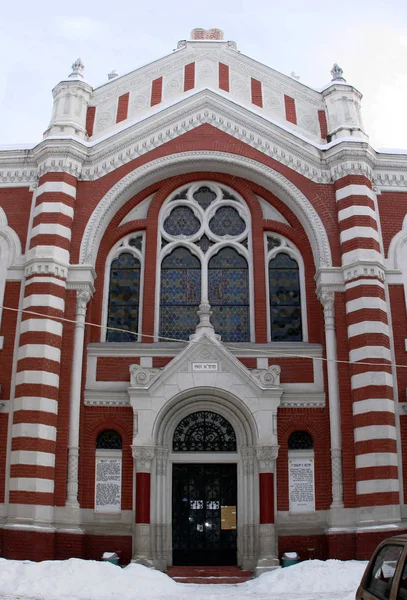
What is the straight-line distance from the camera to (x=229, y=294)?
18438 mm

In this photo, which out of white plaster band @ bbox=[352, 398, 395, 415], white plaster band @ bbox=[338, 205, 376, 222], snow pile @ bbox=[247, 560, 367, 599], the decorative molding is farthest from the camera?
white plaster band @ bbox=[338, 205, 376, 222]

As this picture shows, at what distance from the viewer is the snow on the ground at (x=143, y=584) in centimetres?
1191

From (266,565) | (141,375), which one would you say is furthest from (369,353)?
(141,375)

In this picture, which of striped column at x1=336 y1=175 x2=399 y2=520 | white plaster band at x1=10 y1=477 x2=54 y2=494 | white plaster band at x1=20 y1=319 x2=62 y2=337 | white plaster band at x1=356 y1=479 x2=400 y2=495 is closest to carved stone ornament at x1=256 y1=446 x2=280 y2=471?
striped column at x1=336 y1=175 x2=399 y2=520

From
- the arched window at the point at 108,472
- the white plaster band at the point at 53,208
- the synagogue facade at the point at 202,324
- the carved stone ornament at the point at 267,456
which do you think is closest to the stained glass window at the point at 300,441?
the synagogue facade at the point at 202,324

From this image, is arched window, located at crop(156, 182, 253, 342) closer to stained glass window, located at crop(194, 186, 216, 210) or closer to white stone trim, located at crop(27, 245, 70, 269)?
stained glass window, located at crop(194, 186, 216, 210)

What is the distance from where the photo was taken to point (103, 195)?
18.5m

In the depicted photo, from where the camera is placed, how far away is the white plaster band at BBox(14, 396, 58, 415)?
622 inches

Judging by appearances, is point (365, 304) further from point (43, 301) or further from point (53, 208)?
point (53, 208)

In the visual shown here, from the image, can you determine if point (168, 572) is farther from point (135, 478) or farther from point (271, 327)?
point (271, 327)

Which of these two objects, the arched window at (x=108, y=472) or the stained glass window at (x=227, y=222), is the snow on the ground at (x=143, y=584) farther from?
the stained glass window at (x=227, y=222)

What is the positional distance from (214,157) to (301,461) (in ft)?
27.4

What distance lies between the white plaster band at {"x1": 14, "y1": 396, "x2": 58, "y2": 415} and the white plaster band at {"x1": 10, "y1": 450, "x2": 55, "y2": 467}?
3.17ft

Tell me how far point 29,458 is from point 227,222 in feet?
27.0
